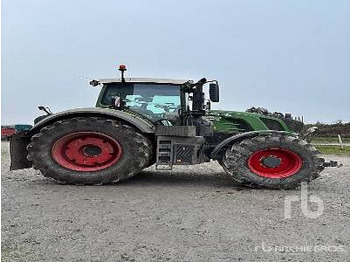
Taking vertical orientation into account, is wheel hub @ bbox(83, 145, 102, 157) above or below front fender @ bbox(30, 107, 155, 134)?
below

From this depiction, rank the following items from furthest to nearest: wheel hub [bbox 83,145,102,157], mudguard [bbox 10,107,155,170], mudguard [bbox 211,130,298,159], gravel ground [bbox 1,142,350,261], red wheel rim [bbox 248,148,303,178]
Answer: wheel hub [bbox 83,145,102,157] → mudguard [bbox 10,107,155,170] → mudguard [bbox 211,130,298,159] → red wheel rim [bbox 248,148,303,178] → gravel ground [bbox 1,142,350,261]

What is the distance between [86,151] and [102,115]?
0.72 meters

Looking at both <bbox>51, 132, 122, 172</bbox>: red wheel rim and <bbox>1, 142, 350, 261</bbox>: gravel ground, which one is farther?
<bbox>51, 132, 122, 172</bbox>: red wheel rim

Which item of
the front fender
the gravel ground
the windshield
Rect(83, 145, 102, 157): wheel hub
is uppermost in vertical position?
the windshield

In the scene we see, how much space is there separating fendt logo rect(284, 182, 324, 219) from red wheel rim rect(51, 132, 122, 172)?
3.11 m

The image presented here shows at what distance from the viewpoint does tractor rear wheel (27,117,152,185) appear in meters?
7.55

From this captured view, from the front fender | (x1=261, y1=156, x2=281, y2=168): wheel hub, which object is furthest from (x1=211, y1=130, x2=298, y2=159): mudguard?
the front fender

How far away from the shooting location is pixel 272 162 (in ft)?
24.5

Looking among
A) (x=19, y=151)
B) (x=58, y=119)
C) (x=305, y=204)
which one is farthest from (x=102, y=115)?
(x=305, y=204)

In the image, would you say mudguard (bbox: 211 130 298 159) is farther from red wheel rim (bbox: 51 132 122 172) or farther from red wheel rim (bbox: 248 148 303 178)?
red wheel rim (bbox: 51 132 122 172)

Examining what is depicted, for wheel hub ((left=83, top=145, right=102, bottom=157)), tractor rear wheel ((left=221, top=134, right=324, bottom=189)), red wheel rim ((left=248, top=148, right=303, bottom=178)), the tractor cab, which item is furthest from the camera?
the tractor cab

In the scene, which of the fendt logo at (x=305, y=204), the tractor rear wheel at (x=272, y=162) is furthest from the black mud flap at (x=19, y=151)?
the fendt logo at (x=305, y=204)

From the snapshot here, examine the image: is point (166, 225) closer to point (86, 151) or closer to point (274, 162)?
point (274, 162)

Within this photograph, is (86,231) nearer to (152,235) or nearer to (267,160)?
(152,235)
